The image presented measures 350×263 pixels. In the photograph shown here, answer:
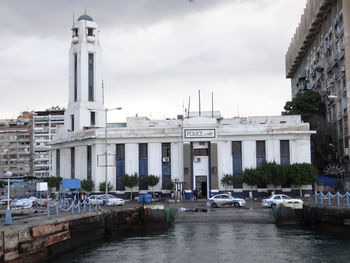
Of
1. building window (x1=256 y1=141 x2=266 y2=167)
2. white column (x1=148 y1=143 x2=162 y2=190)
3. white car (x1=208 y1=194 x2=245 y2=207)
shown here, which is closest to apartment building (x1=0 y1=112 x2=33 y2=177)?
white column (x1=148 y1=143 x2=162 y2=190)

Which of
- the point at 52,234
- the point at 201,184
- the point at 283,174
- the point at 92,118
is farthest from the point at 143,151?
the point at 52,234

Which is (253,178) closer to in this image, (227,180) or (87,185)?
(227,180)

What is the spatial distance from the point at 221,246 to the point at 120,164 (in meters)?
39.1

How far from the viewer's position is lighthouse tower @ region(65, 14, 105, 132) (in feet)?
251

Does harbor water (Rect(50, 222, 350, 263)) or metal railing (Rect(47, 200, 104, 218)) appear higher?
metal railing (Rect(47, 200, 104, 218))

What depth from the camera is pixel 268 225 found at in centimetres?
4225

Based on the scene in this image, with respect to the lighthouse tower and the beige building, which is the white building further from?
the lighthouse tower

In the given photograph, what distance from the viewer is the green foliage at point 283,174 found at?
204 feet

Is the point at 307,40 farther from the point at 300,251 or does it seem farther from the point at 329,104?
the point at 300,251

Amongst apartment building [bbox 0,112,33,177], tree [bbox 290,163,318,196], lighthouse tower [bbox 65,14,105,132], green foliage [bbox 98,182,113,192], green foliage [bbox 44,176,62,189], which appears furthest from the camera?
apartment building [bbox 0,112,33,177]

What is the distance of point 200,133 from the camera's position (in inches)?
2589

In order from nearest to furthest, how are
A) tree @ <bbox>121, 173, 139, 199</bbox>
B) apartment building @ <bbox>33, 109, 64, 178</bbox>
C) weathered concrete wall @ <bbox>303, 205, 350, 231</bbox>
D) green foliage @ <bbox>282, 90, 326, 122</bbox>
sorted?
weathered concrete wall @ <bbox>303, 205, 350, 231</bbox> < tree @ <bbox>121, 173, 139, 199</bbox> < green foliage @ <bbox>282, 90, 326, 122</bbox> < apartment building @ <bbox>33, 109, 64, 178</bbox>

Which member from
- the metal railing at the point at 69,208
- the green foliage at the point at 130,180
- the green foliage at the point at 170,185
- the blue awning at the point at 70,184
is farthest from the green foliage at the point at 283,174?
the metal railing at the point at 69,208

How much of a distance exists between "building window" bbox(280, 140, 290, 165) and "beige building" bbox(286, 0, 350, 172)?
7.45 meters
